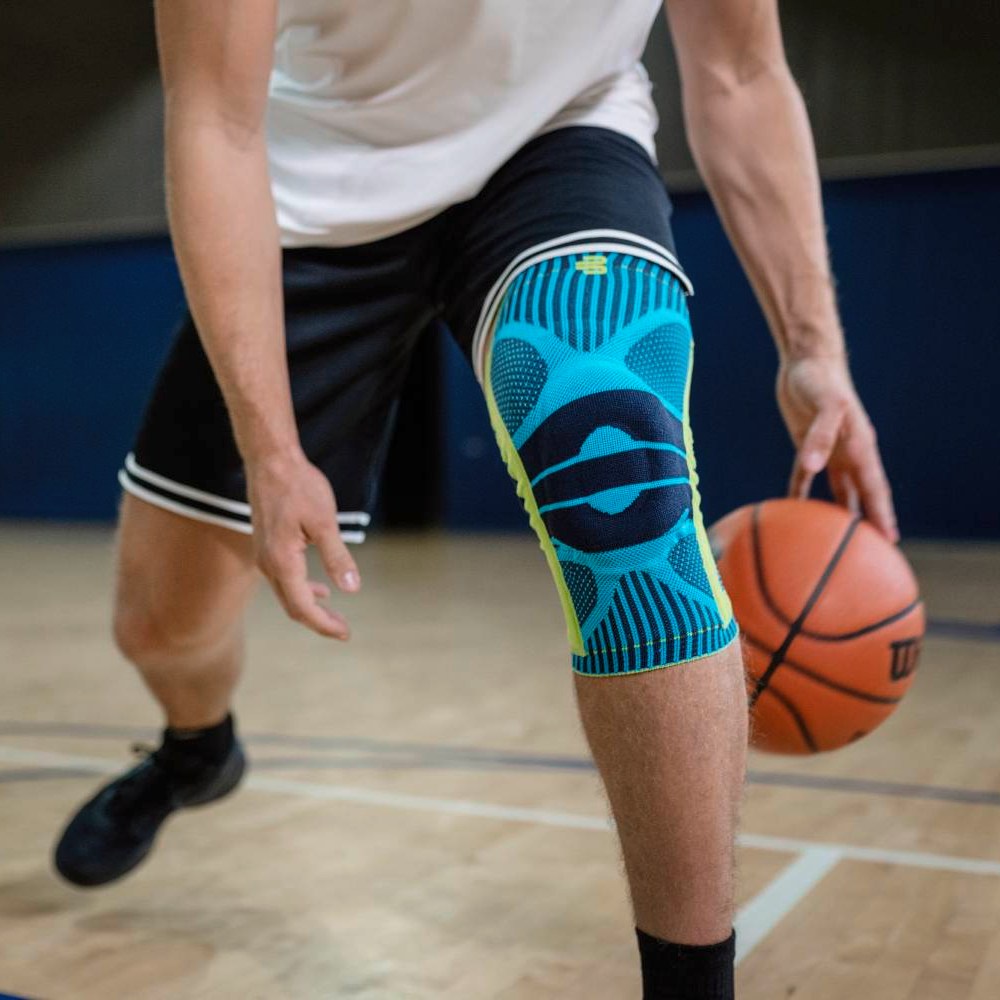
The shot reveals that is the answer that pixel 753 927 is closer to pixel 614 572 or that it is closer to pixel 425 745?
pixel 614 572

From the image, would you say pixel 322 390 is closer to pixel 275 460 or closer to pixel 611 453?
pixel 275 460

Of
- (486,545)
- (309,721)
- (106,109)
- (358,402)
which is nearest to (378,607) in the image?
(309,721)

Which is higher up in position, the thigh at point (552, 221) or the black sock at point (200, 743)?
the thigh at point (552, 221)

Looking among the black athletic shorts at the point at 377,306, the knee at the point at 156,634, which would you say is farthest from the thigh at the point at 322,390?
the knee at the point at 156,634

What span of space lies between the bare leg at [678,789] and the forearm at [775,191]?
2.13 ft

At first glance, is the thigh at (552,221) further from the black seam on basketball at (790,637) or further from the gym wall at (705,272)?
the gym wall at (705,272)

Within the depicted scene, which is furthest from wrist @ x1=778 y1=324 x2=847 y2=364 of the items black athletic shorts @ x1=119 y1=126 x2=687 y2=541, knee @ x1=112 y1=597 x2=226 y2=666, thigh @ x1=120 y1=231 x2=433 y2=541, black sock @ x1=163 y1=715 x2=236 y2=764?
black sock @ x1=163 y1=715 x2=236 y2=764

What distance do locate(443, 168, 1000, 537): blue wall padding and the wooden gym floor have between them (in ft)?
14.5

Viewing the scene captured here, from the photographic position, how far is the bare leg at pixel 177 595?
68.9 inches

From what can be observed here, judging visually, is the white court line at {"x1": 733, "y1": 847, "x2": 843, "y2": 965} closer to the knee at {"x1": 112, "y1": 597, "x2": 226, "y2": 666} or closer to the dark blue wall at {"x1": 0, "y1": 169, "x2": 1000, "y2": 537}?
the knee at {"x1": 112, "y1": 597, "x2": 226, "y2": 666}

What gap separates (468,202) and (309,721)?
6.80 feet

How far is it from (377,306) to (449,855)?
1032 millimetres

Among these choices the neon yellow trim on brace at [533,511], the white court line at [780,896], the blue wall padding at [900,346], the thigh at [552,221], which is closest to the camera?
the neon yellow trim on brace at [533,511]

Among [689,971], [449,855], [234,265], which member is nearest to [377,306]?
[234,265]
